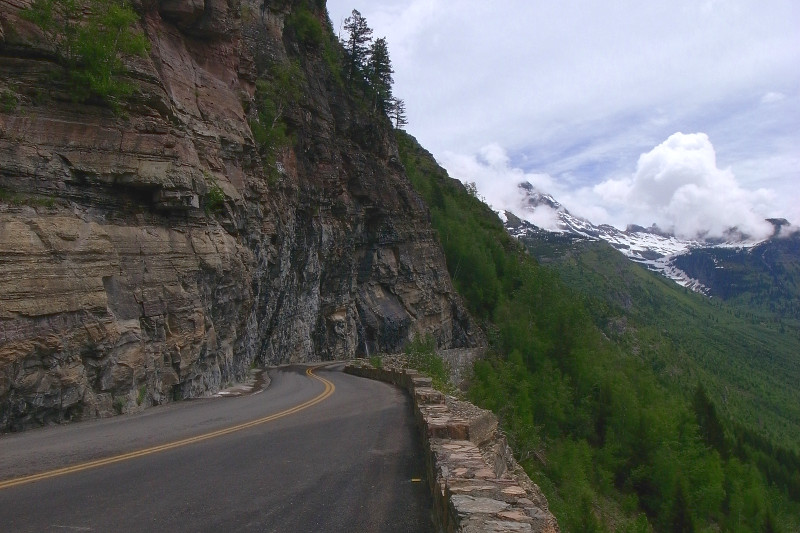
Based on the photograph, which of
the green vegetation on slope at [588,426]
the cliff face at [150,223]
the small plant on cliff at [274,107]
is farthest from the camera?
the small plant on cliff at [274,107]

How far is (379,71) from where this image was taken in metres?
60.8

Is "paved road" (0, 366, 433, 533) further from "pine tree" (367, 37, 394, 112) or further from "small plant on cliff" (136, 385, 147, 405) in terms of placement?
"pine tree" (367, 37, 394, 112)

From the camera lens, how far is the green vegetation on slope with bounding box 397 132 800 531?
32812 mm

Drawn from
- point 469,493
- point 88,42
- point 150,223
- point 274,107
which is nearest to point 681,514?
point 150,223

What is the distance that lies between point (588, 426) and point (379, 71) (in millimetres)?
43319

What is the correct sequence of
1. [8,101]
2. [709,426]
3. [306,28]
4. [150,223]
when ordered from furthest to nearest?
[709,426] < [306,28] < [150,223] < [8,101]

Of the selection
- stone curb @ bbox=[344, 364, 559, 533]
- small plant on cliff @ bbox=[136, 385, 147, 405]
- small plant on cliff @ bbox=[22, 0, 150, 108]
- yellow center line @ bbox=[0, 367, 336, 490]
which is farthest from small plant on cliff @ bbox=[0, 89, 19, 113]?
stone curb @ bbox=[344, 364, 559, 533]

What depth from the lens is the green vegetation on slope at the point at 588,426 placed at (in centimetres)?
3281

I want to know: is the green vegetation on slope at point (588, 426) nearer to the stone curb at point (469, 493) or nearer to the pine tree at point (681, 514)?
the pine tree at point (681, 514)

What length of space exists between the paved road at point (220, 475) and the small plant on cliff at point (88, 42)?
9533 mm

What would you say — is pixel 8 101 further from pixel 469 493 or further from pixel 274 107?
pixel 274 107

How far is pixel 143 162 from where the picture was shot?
1698cm

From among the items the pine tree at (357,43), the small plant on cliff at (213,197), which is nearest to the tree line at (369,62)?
the pine tree at (357,43)

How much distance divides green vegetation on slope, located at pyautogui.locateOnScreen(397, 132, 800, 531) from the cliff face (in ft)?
53.1
